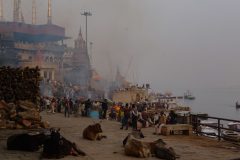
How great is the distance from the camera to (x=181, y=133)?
1917cm

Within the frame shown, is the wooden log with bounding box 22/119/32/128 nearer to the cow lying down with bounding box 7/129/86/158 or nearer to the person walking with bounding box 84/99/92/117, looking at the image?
the cow lying down with bounding box 7/129/86/158

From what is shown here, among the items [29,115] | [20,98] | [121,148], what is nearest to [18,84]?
[20,98]

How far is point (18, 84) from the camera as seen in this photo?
23188 millimetres

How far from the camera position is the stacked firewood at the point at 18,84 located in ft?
75.2

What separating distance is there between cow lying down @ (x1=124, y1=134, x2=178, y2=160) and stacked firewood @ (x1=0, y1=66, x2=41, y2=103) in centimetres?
1218

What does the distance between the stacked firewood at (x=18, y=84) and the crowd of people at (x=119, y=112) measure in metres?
6.22

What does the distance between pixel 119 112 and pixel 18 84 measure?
9153 mm

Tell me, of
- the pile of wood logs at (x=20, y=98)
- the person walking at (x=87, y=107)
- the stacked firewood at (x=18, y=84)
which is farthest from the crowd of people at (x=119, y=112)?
the stacked firewood at (x=18, y=84)

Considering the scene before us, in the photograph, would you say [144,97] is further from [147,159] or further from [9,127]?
[147,159]

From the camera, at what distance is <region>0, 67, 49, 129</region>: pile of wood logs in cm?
2000

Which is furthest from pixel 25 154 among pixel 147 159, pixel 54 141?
pixel 147 159

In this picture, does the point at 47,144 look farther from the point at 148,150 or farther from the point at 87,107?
the point at 87,107

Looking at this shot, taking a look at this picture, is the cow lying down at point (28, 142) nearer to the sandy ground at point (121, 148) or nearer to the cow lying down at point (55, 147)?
the sandy ground at point (121, 148)

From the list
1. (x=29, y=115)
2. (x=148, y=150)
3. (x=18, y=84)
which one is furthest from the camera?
(x=18, y=84)
